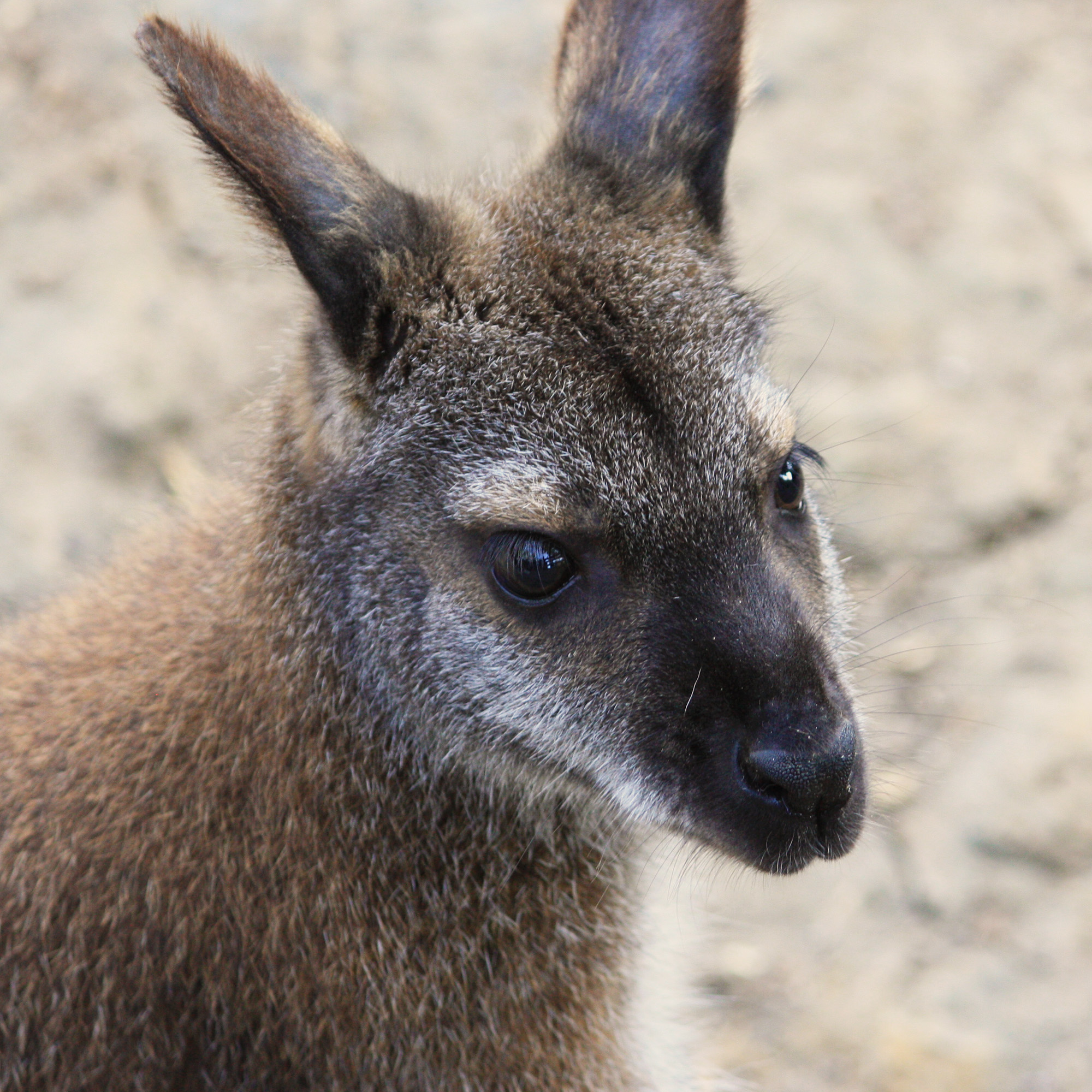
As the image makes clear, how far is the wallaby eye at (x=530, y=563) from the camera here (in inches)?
144

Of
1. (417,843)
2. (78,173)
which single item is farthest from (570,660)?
(78,173)

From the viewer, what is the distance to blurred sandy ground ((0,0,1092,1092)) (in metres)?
5.55

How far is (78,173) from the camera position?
7.32m

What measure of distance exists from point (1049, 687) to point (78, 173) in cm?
560

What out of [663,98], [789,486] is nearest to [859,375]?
[663,98]

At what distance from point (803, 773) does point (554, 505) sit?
3.10 feet

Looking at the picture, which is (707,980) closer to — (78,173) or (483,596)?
(483,596)

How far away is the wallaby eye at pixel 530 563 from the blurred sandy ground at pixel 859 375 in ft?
4.72

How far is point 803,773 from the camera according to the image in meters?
3.46

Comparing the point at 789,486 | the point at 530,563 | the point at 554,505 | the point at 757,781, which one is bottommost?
the point at 757,781

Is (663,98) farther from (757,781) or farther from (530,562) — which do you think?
(757,781)

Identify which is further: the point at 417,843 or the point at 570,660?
the point at 417,843

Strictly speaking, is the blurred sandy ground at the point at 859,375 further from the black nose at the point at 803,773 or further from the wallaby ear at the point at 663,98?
the black nose at the point at 803,773

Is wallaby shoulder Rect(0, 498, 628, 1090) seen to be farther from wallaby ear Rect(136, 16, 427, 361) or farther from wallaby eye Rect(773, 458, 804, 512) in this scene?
wallaby eye Rect(773, 458, 804, 512)
